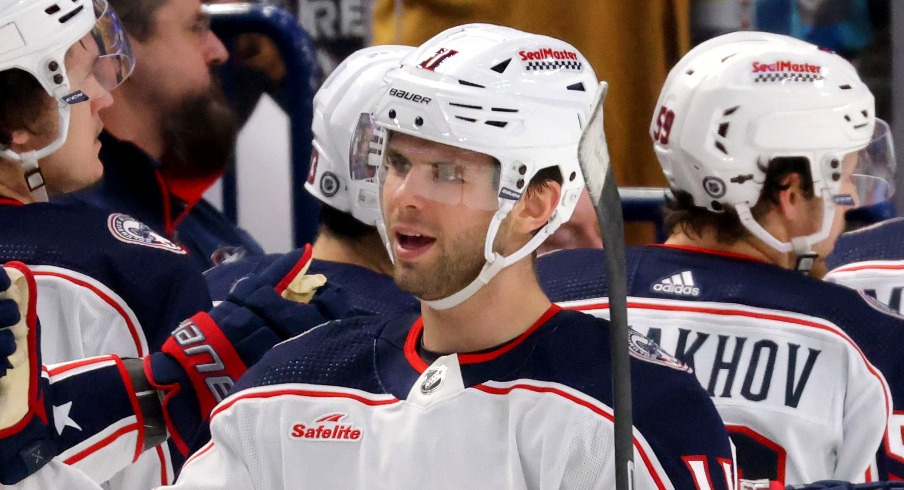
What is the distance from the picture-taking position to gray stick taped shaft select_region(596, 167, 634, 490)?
176 centimetres

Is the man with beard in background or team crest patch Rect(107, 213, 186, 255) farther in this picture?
the man with beard in background

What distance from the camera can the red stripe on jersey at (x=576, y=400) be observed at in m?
2.08

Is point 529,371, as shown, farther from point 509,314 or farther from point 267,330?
point 267,330

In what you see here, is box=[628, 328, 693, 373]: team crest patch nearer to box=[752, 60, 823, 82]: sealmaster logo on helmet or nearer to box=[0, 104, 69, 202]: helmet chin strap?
box=[752, 60, 823, 82]: sealmaster logo on helmet

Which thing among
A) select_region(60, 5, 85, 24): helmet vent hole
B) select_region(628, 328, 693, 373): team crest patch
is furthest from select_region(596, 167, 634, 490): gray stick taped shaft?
select_region(60, 5, 85, 24): helmet vent hole

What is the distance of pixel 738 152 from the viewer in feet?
10.0

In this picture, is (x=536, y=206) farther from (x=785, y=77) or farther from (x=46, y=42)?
(x=46, y=42)

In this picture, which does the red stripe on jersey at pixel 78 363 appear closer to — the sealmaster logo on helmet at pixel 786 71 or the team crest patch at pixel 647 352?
the team crest patch at pixel 647 352

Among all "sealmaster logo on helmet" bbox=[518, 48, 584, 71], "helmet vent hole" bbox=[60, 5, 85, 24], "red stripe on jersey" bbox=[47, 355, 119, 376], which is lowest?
"red stripe on jersey" bbox=[47, 355, 119, 376]

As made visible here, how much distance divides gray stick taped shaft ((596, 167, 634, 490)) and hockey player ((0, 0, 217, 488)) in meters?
1.15

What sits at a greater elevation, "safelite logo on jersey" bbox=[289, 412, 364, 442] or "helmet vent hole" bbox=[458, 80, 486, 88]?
"helmet vent hole" bbox=[458, 80, 486, 88]

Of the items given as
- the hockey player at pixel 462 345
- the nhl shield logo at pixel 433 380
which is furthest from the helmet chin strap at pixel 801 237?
the nhl shield logo at pixel 433 380

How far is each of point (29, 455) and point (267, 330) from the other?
1.44ft

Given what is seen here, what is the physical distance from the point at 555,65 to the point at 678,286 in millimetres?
677
